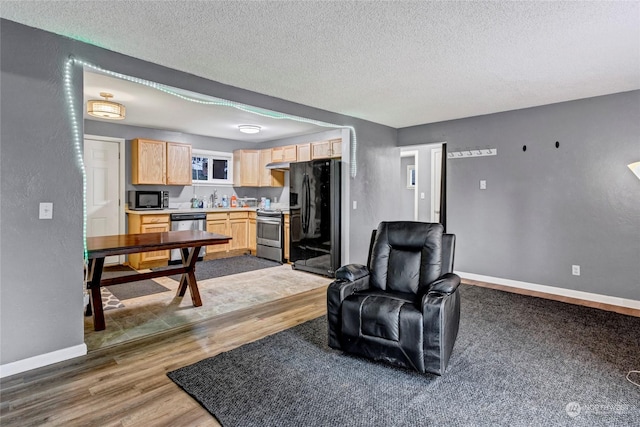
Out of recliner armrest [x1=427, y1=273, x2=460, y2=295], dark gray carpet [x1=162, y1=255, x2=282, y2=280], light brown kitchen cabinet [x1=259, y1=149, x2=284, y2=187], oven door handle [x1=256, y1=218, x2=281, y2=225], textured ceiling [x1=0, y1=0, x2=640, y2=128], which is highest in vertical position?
textured ceiling [x1=0, y1=0, x2=640, y2=128]

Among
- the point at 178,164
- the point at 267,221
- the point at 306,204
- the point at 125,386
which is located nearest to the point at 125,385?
the point at 125,386

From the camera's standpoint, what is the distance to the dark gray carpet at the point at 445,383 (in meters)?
1.91

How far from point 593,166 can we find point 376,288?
3215mm

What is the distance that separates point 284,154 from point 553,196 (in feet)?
14.4

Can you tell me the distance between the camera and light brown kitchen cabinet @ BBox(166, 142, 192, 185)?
6086mm

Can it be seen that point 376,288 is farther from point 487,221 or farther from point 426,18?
point 487,221

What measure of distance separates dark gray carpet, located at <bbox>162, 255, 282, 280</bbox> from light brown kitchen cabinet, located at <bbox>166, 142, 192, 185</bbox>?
1.55 m

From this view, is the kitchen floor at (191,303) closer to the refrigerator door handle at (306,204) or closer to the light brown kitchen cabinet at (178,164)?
the refrigerator door handle at (306,204)

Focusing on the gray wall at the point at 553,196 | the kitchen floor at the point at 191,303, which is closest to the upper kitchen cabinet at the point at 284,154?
the kitchen floor at the point at 191,303

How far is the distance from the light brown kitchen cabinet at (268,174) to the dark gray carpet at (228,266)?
1.56 metres

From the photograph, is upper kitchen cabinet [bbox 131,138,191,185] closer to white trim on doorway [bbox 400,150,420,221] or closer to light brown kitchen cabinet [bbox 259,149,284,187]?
light brown kitchen cabinet [bbox 259,149,284,187]

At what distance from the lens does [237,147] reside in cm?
742

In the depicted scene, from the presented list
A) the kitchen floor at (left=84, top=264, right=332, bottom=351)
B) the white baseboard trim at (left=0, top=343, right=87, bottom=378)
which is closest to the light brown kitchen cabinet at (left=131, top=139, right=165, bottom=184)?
the kitchen floor at (left=84, top=264, right=332, bottom=351)

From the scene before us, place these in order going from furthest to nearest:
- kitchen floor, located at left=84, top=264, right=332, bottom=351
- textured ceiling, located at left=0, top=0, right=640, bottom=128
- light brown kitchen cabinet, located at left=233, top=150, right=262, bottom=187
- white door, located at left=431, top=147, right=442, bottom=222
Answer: light brown kitchen cabinet, located at left=233, top=150, right=262, bottom=187
white door, located at left=431, top=147, right=442, bottom=222
kitchen floor, located at left=84, top=264, right=332, bottom=351
textured ceiling, located at left=0, top=0, right=640, bottom=128
